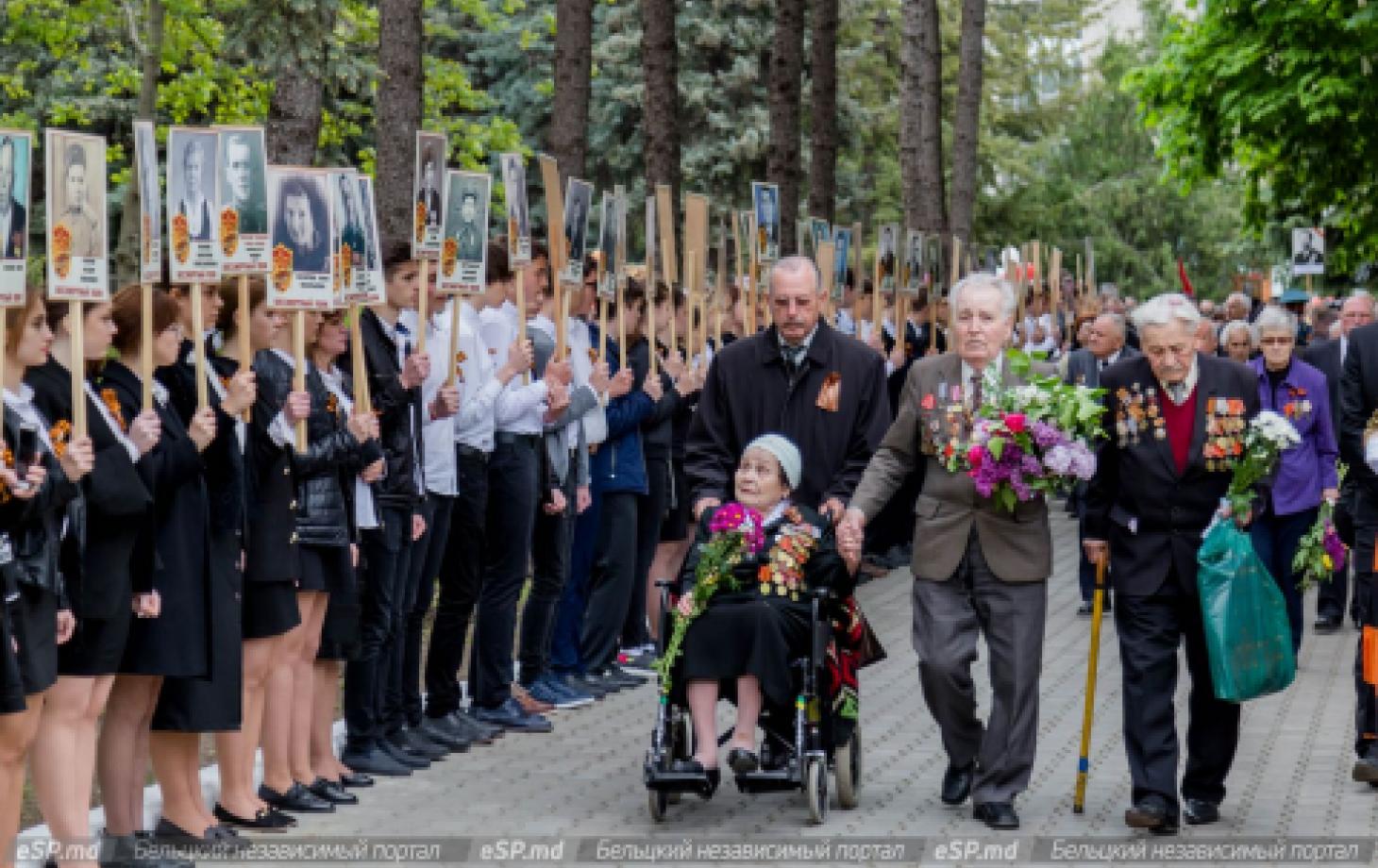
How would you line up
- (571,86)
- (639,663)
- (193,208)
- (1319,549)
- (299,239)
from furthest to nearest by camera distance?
1. (571,86)
2. (639,663)
3. (1319,549)
4. (299,239)
5. (193,208)

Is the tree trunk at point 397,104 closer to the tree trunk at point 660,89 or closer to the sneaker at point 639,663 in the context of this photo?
the sneaker at point 639,663

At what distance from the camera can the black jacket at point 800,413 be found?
10703 mm

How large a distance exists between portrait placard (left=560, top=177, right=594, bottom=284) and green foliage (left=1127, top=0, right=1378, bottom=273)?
59.7ft

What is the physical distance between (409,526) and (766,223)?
7507mm

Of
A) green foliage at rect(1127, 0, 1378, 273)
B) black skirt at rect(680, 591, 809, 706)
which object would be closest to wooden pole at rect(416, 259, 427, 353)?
black skirt at rect(680, 591, 809, 706)

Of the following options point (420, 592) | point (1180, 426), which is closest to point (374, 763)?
point (420, 592)

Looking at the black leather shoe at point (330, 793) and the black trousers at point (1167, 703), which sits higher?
the black trousers at point (1167, 703)

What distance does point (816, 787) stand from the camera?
9.95 m

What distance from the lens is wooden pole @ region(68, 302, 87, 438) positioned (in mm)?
8070

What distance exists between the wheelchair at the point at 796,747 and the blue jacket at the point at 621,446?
387cm

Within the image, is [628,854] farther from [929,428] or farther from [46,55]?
[46,55]

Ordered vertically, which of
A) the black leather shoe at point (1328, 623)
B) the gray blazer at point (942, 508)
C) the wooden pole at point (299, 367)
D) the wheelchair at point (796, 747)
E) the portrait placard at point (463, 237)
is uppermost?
the portrait placard at point (463, 237)

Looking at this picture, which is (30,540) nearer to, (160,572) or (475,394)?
(160,572)

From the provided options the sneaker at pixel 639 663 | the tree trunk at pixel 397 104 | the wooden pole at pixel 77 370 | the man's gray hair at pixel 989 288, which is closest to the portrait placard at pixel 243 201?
the wooden pole at pixel 77 370
